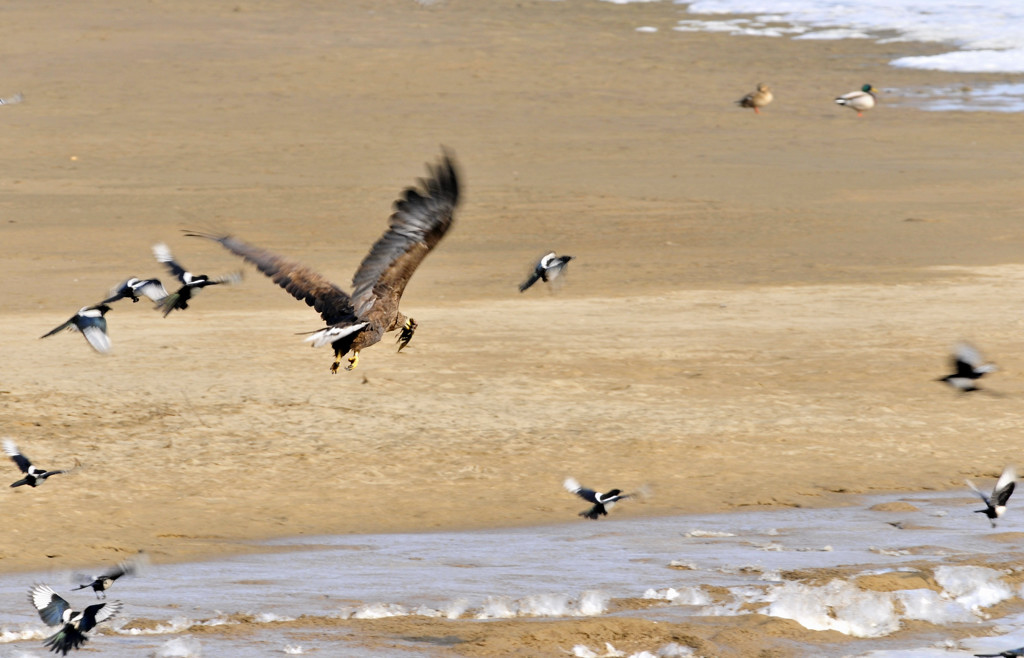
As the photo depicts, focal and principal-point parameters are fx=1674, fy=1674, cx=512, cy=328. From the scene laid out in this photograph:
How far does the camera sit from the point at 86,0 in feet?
124

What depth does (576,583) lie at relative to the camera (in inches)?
311

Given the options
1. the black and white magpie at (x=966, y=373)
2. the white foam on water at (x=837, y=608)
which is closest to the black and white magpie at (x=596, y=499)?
the white foam on water at (x=837, y=608)

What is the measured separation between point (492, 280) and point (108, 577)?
10.1 meters

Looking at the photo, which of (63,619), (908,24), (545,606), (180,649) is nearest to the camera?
(63,619)

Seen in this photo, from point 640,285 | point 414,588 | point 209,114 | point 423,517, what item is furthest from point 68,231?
point 414,588

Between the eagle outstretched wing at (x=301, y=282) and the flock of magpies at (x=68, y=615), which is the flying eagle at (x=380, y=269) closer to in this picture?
the eagle outstretched wing at (x=301, y=282)

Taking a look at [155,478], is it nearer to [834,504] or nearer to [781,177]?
[834,504]

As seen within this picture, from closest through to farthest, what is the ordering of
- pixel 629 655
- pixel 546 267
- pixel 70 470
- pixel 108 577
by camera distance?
pixel 108 577 → pixel 629 655 → pixel 70 470 → pixel 546 267

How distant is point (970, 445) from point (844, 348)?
8.83ft

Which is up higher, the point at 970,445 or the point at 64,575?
the point at 64,575

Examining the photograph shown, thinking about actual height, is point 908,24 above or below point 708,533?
above

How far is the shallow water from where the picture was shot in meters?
7.15

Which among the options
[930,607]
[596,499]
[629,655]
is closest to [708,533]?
[596,499]

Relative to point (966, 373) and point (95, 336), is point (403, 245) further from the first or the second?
point (966, 373)
